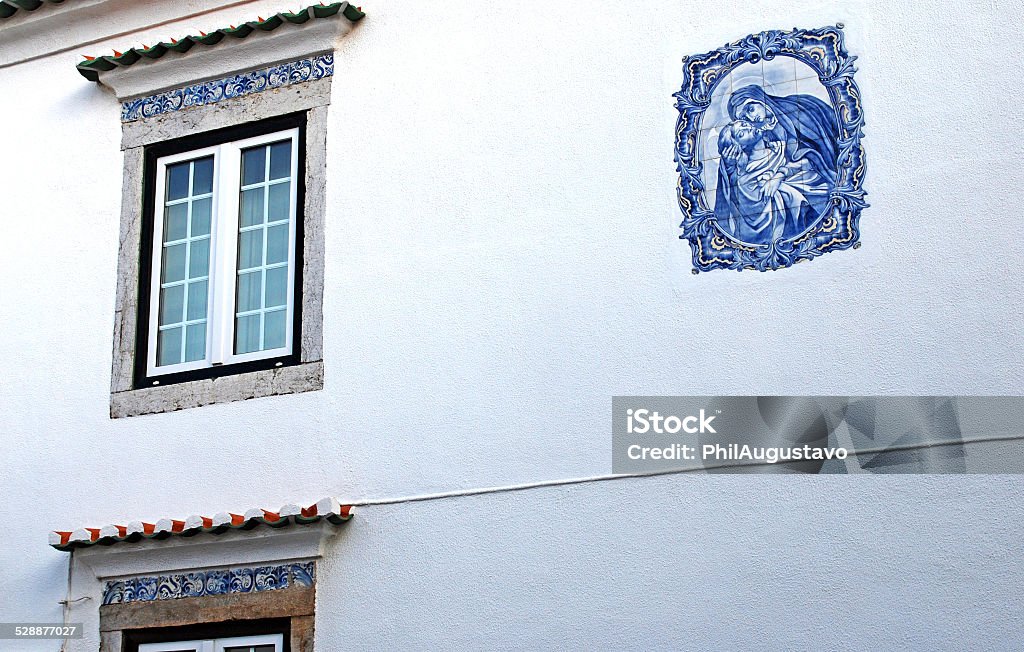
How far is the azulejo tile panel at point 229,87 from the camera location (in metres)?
6.66

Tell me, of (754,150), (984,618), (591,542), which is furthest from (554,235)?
(984,618)

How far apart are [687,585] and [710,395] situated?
715 mm

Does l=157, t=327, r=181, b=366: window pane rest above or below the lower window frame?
above

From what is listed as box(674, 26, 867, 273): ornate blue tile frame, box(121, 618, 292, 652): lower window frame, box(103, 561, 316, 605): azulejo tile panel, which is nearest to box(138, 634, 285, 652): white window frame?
box(121, 618, 292, 652): lower window frame

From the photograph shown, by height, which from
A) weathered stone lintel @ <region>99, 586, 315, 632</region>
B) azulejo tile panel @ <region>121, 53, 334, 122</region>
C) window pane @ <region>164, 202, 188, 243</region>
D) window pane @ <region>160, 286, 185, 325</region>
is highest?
azulejo tile panel @ <region>121, 53, 334, 122</region>

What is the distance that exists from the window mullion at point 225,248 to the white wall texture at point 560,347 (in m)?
0.33

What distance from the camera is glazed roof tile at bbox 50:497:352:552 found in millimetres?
5805

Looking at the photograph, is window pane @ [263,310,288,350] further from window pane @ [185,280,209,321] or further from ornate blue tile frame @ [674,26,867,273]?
ornate blue tile frame @ [674,26,867,273]

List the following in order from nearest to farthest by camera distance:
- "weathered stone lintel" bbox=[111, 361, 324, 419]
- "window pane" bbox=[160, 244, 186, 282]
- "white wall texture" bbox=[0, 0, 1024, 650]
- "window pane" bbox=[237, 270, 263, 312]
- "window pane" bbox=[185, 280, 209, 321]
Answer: "white wall texture" bbox=[0, 0, 1024, 650], "weathered stone lintel" bbox=[111, 361, 324, 419], "window pane" bbox=[237, 270, 263, 312], "window pane" bbox=[185, 280, 209, 321], "window pane" bbox=[160, 244, 186, 282]

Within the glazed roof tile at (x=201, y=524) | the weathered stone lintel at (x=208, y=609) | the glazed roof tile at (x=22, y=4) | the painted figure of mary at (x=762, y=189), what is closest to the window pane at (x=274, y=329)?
the glazed roof tile at (x=201, y=524)

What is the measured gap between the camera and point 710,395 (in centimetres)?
544

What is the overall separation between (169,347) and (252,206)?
2.45 feet

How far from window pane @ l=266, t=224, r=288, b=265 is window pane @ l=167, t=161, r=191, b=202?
21.3 inches

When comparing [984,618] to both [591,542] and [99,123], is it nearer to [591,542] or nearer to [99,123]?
[591,542]
